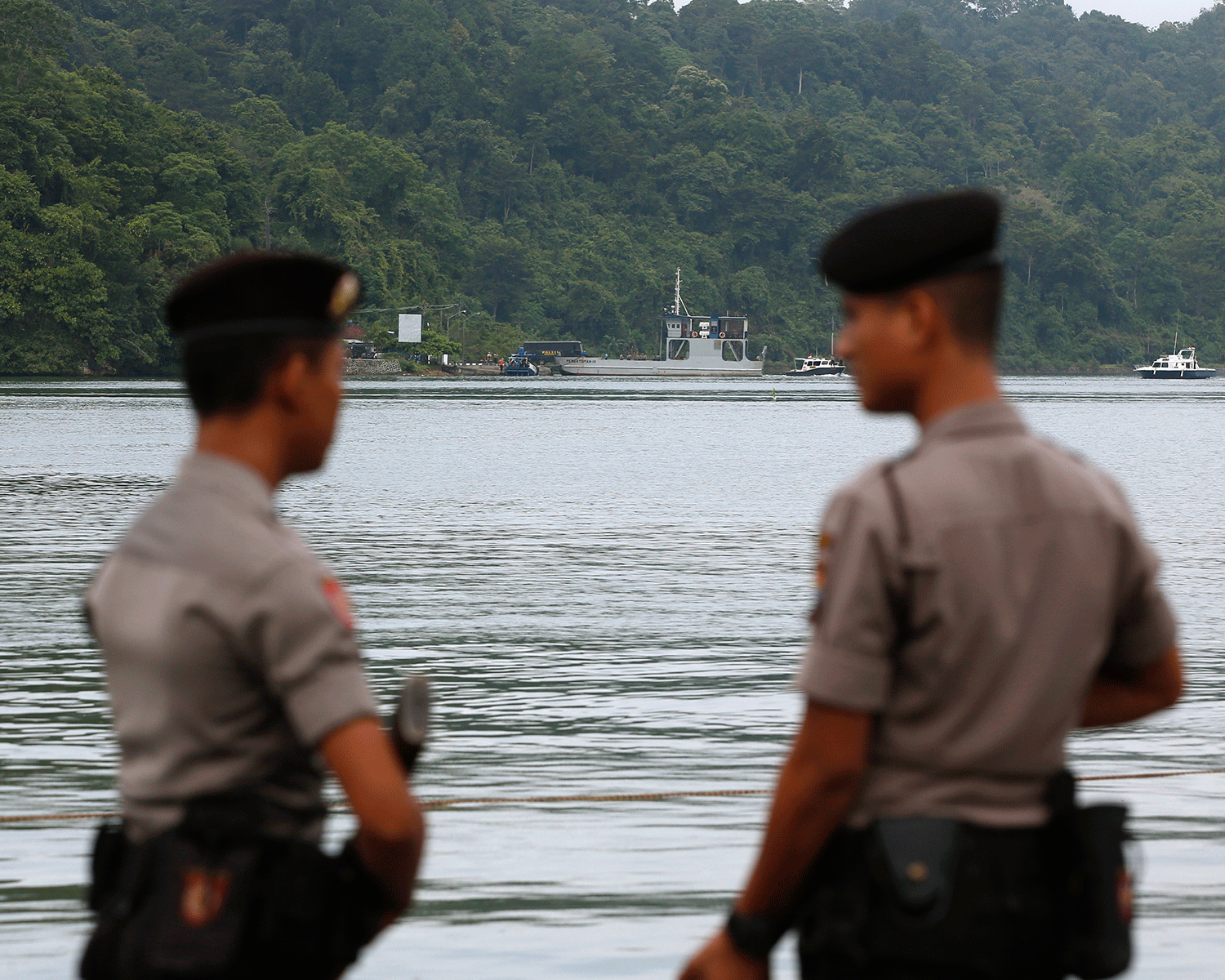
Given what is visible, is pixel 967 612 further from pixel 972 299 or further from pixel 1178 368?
pixel 1178 368

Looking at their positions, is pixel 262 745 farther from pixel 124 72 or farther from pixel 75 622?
pixel 124 72

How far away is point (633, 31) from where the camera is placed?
198500 mm

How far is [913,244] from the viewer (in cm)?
235

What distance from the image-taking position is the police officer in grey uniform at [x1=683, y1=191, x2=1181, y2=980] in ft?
7.43

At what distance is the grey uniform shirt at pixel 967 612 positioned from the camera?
2260 mm

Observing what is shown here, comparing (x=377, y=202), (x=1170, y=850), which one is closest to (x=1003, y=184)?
(x=377, y=202)

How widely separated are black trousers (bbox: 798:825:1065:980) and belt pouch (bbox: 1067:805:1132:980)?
0.11 ft

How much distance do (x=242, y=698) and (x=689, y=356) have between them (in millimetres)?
133311

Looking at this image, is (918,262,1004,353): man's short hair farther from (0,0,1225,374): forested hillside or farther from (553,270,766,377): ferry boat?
(553,270,766,377): ferry boat

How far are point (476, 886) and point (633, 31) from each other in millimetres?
199013

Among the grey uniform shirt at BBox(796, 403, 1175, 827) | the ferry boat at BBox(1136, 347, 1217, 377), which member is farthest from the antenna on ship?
the grey uniform shirt at BBox(796, 403, 1175, 827)

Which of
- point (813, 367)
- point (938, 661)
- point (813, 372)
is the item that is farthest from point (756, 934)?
point (813, 372)

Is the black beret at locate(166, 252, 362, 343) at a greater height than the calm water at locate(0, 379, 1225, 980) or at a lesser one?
greater

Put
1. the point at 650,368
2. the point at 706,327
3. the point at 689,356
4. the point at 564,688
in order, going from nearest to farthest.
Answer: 1. the point at 564,688
2. the point at 650,368
3. the point at 706,327
4. the point at 689,356
